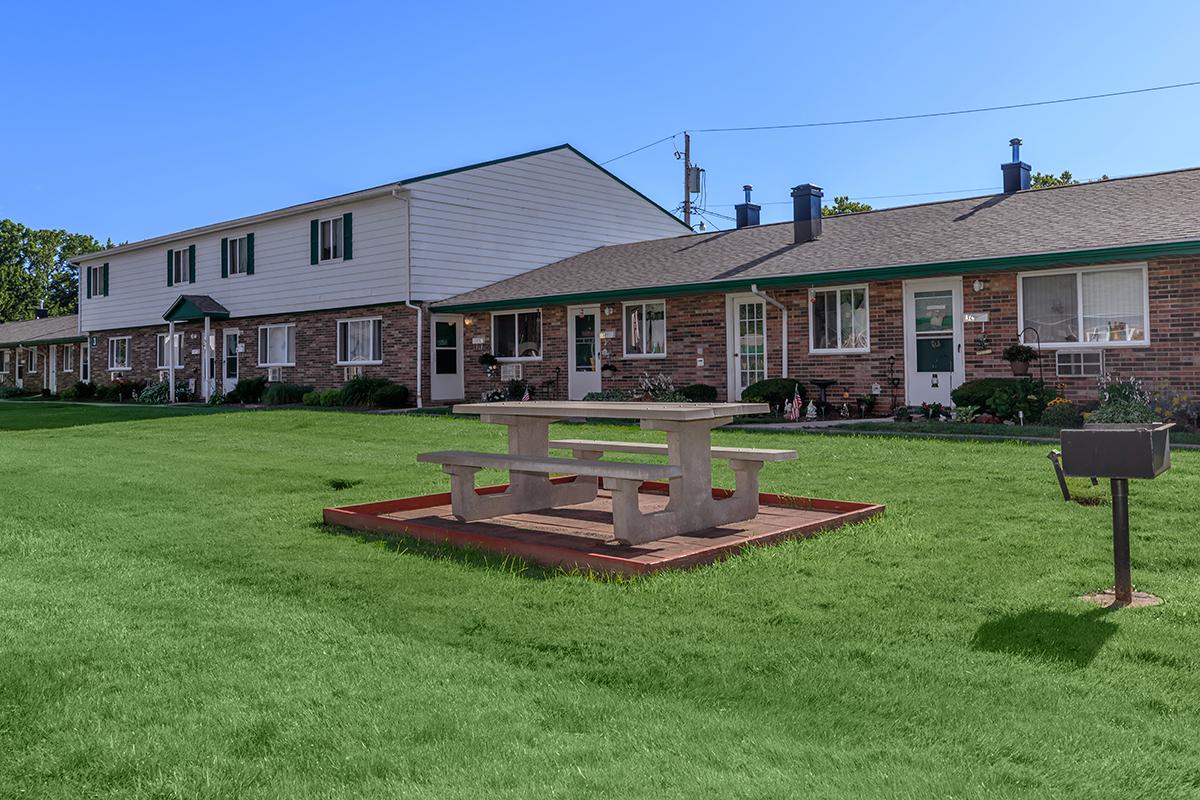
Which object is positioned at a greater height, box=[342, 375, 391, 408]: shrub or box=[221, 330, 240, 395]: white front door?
box=[221, 330, 240, 395]: white front door

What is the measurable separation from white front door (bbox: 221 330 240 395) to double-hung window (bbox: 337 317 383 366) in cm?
525

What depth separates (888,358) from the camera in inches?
664

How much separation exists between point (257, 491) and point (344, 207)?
17499 millimetres

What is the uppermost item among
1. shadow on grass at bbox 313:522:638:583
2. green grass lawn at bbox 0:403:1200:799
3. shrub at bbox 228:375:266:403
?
shrub at bbox 228:375:266:403

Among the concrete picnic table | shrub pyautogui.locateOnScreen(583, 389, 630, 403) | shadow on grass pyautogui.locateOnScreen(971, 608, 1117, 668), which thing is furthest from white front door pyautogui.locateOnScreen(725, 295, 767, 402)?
shadow on grass pyautogui.locateOnScreen(971, 608, 1117, 668)

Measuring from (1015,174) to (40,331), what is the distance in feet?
135

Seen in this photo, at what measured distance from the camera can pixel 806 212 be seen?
20688 mm

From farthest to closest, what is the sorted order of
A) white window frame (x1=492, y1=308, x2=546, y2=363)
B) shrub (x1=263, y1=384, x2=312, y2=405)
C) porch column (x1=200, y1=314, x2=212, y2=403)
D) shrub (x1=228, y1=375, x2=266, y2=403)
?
porch column (x1=200, y1=314, x2=212, y2=403)
shrub (x1=228, y1=375, x2=266, y2=403)
shrub (x1=263, y1=384, x2=312, y2=405)
white window frame (x1=492, y1=308, x2=546, y2=363)

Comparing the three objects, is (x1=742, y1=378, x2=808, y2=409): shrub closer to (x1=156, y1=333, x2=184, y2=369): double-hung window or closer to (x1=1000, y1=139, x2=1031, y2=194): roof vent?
(x1=1000, y1=139, x2=1031, y2=194): roof vent

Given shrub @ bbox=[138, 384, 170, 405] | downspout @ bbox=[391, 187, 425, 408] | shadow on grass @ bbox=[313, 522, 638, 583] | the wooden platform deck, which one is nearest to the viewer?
shadow on grass @ bbox=[313, 522, 638, 583]

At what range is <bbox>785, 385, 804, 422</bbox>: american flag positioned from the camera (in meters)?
17.0

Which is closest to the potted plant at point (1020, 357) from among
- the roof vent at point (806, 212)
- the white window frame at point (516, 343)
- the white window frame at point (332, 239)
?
the roof vent at point (806, 212)

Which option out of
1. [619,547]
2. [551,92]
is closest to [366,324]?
[551,92]

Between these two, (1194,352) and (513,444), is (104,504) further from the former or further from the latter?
(1194,352)
